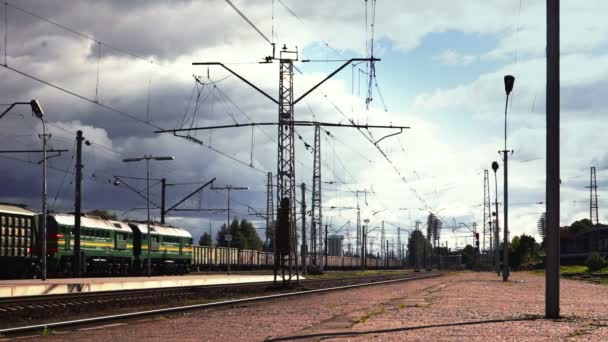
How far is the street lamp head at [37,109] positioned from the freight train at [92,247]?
22.1ft

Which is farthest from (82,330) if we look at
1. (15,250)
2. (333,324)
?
(15,250)

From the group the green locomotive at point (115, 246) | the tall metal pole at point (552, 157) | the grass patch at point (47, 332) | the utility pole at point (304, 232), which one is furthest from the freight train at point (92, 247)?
the tall metal pole at point (552, 157)

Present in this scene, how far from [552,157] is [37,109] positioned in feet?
104

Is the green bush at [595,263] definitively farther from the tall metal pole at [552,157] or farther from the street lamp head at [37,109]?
the tall metal pole at [552,157]

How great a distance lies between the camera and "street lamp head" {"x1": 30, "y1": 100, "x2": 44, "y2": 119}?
43.3 m

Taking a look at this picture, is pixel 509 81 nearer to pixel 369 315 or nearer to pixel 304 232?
pixel 369 315

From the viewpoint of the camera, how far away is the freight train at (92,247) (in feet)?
156

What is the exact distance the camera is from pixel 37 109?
4366 cm

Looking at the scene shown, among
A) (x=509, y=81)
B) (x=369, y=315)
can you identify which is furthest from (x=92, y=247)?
(x=369, y=315)

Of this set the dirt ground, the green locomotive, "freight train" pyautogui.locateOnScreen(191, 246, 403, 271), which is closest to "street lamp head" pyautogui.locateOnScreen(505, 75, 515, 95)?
the dirt ground

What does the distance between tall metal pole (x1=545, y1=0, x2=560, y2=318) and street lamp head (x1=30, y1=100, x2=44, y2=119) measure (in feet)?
101

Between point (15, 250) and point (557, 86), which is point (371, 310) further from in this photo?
point (15, 250)

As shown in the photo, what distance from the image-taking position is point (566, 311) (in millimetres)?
22375

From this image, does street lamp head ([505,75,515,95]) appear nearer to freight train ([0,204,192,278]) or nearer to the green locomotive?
freight train ([0,204,192,278])
